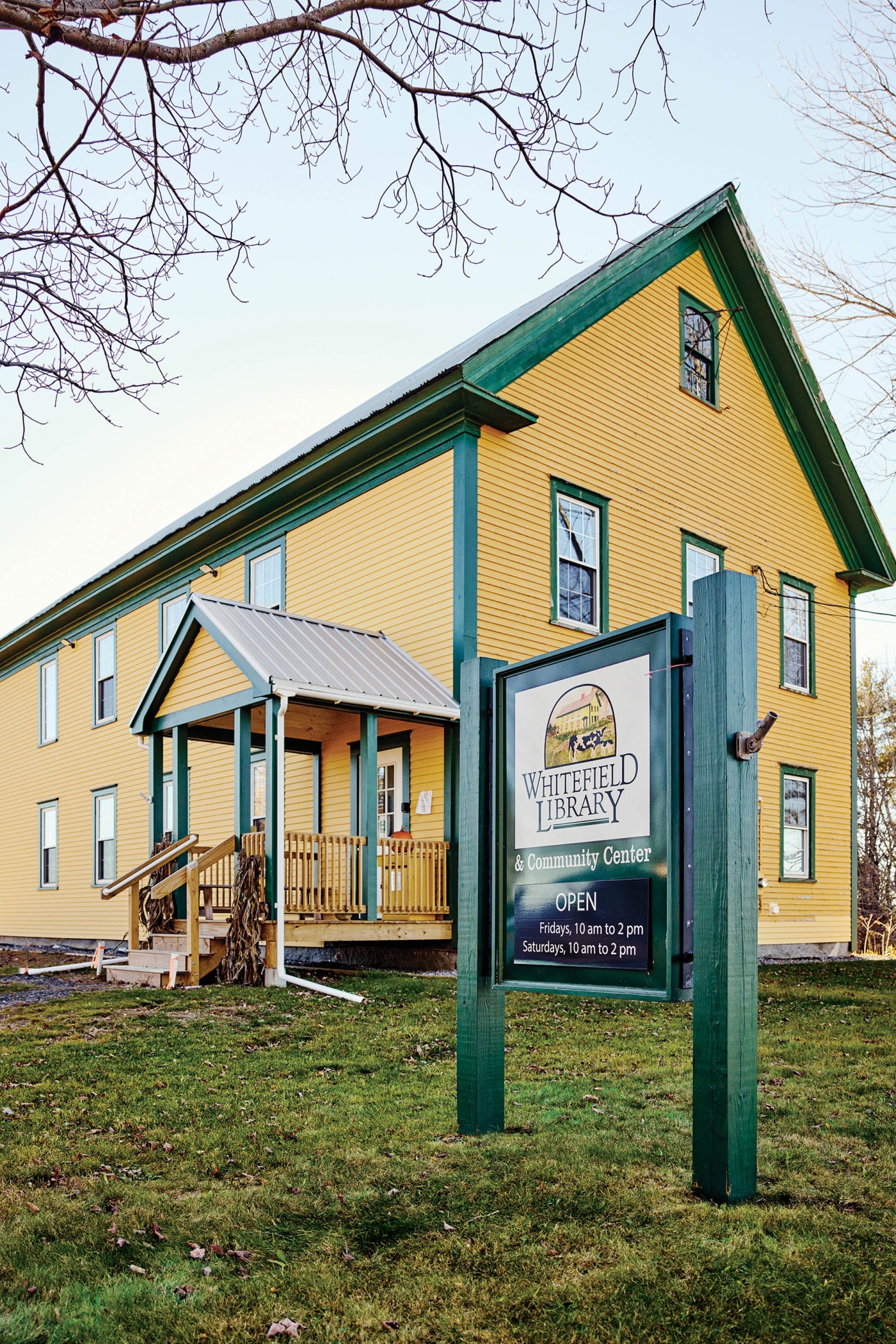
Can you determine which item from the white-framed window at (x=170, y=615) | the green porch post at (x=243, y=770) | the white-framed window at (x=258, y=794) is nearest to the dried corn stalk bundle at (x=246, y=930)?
the green porch post at (x=243, y=770)

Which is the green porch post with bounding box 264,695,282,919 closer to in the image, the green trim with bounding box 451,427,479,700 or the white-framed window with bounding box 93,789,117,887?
the green trim with bounding box 451,427,479,700

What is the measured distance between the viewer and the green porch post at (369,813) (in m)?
12.7

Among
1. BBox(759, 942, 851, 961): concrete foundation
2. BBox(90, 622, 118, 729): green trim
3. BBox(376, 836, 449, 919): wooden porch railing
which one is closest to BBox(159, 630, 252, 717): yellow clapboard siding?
BBox(376, 836, 449, 919): wooden porch railing

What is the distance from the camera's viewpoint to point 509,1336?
315 centimetres

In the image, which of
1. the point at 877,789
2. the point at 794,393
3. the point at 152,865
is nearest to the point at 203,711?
the point at 152,865

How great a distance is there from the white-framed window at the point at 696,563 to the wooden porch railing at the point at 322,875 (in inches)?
285

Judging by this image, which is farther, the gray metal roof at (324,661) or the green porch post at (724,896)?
the gray metal roof at (324,661)

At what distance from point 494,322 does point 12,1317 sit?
58.7 feet

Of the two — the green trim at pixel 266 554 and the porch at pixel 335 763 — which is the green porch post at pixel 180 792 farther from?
the green trim at pixel 266 554

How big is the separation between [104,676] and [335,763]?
8.81 metres

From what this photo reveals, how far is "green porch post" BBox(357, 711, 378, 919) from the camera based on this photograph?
12688mm

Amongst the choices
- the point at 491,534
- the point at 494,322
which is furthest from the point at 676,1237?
the point at 494,322

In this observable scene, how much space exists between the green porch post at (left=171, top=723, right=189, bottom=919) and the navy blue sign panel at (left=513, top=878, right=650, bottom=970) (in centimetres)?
868

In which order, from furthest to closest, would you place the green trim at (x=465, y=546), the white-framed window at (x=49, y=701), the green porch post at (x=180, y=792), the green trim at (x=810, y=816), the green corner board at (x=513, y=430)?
the white-framed window at (x=49, y=701)
the green trim at (x=810, y=816)
the green corner board at (x=513, y=430)
the green trim at (x=465, y=546)
the green porch post at (x=180, y=792)
